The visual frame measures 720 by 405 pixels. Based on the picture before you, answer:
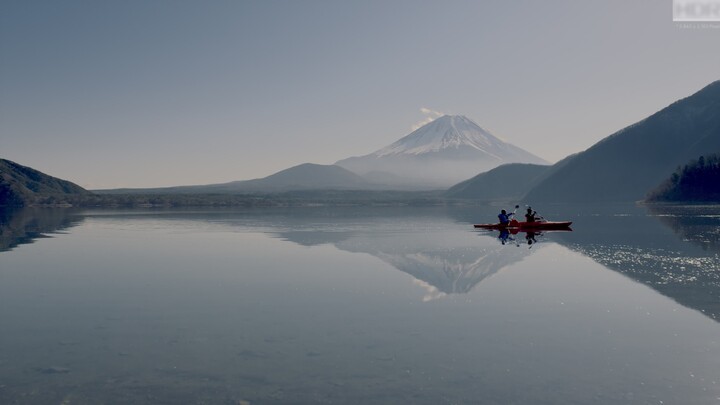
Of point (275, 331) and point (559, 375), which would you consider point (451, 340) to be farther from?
point (275, 331)

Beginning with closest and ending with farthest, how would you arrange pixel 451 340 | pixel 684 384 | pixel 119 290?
1. pixel 684 384
2. pixel 451 340
3. pixel 119 290

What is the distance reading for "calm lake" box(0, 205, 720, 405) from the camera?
1386cm

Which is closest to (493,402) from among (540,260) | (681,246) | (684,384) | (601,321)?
(684,384)

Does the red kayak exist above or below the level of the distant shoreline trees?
below

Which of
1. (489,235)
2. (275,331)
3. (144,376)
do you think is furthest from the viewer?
(489,235)

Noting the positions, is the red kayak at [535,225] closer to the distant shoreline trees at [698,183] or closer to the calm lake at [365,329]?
the calm lake at [365,329]

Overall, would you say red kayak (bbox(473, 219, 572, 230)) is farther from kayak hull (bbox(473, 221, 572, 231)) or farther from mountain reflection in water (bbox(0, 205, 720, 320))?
mountain reflection in water (bbox(0, 205, 720, 320))

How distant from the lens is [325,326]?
20.4 m

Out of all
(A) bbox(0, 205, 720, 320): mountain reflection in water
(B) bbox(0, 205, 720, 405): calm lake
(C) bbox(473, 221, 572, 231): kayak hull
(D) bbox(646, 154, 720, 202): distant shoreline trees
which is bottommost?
(B) bbox(0, 205, 720, 405): calm lake

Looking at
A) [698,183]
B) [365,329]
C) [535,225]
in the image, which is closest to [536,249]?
[535,225]

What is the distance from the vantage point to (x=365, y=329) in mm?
19906

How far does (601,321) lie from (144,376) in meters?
16.6

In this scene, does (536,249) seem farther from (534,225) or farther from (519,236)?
(534,225)

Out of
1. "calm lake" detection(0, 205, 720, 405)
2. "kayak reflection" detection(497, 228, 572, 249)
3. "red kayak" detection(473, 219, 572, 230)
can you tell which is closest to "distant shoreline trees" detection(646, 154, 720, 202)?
"red kayak" detection(473, 219, 572, 230)
